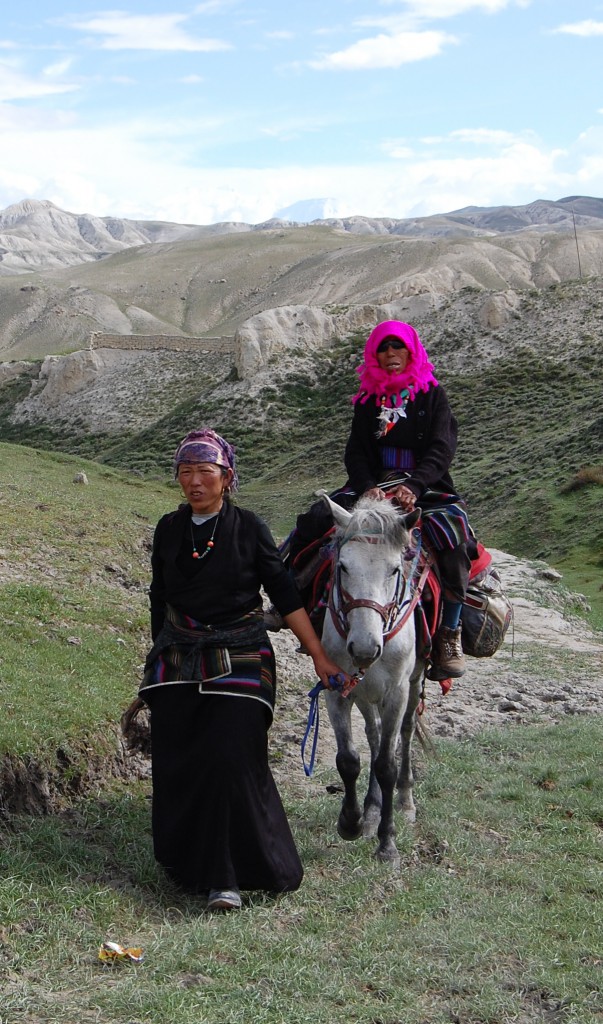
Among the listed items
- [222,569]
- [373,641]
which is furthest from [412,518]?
[222,569]

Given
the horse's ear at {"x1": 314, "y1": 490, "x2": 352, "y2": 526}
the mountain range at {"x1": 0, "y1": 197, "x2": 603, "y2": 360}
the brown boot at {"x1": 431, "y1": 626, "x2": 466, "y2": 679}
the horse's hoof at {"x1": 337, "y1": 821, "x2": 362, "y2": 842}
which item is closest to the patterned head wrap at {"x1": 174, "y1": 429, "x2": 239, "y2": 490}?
the horse's ear at {"x1": 314, "y1": 490, "x2": 352, "y2": 526}

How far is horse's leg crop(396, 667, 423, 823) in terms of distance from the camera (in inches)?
262

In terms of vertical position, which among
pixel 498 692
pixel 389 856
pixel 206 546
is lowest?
pixel 498 692

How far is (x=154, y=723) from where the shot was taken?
17.4ft

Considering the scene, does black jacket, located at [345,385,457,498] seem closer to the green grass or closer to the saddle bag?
the saddle bag

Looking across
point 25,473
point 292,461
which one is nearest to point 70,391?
point 292,461

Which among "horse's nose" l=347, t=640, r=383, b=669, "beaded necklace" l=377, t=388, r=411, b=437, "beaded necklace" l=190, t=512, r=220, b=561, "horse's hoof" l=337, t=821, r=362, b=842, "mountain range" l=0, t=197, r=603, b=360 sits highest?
"mountain range" l=0, t=197, r=603, b=360

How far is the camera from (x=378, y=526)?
5.44m

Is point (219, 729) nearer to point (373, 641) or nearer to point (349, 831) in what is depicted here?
point (373, 641)

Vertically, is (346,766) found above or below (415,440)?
below

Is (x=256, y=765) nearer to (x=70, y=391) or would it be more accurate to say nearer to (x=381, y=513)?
(x=381, y=513)

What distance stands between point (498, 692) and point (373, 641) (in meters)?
6.11

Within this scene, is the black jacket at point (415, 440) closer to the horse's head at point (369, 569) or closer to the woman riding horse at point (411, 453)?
the woman riding horse at point (411, 453)

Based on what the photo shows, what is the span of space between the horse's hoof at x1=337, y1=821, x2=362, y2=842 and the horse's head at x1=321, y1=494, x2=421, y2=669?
120 centimetres
